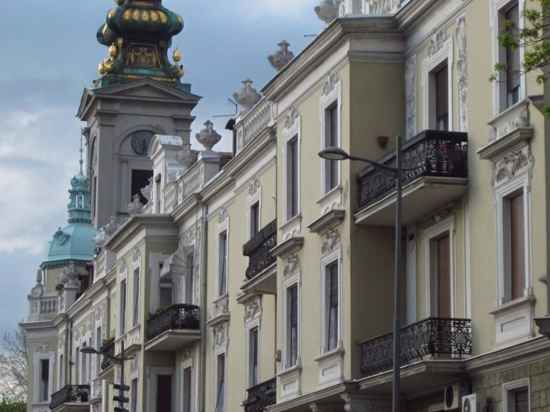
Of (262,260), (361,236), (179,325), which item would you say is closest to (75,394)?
(179,325)

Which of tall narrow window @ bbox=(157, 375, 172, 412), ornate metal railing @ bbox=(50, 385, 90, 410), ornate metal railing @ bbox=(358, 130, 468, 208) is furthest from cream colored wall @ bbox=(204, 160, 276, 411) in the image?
ornate metal railing @ bbox=(50, 385, 90, 410)

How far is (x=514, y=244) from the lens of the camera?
32219 mm

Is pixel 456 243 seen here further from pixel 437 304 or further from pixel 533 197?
pixel 533 197

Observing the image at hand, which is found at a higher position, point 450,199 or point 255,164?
point 255,164

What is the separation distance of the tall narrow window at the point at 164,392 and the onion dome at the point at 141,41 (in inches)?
1323

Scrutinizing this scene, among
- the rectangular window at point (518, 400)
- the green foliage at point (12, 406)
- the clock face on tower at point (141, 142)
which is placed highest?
the clock face on tower at point (141, 142)

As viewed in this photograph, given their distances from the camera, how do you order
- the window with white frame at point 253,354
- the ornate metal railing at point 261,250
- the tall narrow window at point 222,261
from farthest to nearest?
the tall narrow window at point 222,261, the window with white frame at point 253,354, the ornate metal railing at point 261,250

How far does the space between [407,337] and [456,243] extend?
78.3 inches

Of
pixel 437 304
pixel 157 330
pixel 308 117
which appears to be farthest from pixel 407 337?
pixel 157 330

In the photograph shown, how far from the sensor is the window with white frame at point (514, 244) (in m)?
31.8

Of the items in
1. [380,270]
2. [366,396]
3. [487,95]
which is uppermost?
[487,95]

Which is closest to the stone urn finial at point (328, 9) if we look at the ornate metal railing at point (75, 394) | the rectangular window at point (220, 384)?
the rectangular window at point (220, 384)

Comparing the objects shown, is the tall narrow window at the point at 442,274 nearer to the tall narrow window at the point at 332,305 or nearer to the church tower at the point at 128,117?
the tall narrow window at the point at 332,305

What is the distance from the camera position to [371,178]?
36.8 meters
